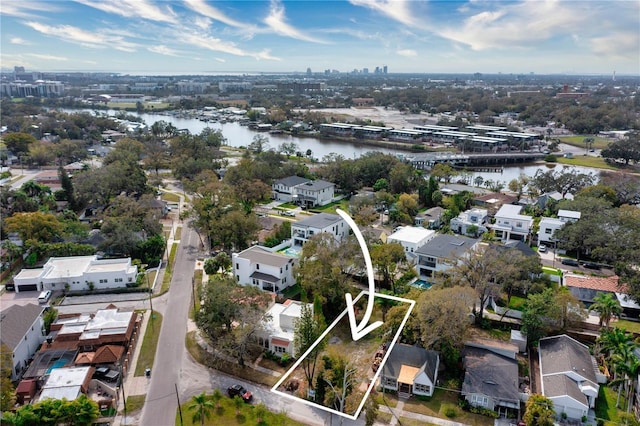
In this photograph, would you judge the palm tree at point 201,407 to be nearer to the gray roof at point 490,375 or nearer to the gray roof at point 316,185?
the gray roof at point 490,375

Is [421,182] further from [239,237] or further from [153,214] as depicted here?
[153,214]

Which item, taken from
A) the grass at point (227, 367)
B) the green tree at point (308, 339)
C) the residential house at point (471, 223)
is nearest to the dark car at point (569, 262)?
the residential house at point (471, 223)

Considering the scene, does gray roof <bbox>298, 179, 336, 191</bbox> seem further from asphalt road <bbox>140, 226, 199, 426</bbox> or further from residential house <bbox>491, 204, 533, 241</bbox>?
residential house <bbox>491, 204, 533, 241</bbox>

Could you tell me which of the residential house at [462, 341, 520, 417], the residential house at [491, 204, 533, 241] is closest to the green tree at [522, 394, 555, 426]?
the residential house at [462, 341, 520, 417]

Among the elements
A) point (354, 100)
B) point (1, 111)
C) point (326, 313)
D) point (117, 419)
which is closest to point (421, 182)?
point (326, 313)

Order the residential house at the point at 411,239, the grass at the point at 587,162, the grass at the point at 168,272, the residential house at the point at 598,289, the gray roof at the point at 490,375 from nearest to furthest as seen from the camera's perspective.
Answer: the gray roof at the point at 490,375 < the residential house at the point at 598,289 < the grass at the point at 168,272 < the residential house at the point at 411,239 < the grass at the point at 587,162

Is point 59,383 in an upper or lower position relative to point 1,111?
lower
